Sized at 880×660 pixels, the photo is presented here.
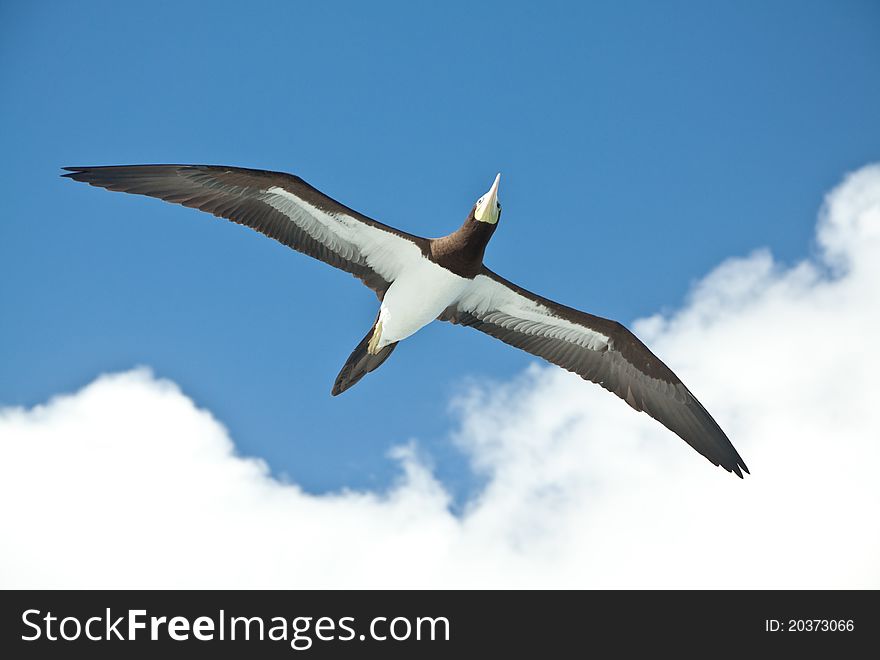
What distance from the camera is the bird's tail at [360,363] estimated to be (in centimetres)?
1373

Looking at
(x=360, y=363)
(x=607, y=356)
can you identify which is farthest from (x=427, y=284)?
(x=607, y=356)

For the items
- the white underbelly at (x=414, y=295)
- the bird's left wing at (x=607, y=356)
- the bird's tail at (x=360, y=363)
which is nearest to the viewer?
the white underbelly at (x=414, y=295)

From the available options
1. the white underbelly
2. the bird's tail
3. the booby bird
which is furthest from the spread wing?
the bird's tail

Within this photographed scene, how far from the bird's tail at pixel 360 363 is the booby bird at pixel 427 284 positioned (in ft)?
0.05

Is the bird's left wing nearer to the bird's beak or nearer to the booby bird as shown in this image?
the booby bird

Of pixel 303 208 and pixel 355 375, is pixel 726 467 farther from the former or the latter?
pixel 303 208

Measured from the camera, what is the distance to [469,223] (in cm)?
1304

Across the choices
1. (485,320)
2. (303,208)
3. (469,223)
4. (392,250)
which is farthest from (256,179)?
(485,320)

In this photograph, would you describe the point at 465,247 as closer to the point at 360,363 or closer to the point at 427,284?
the point at 427,284

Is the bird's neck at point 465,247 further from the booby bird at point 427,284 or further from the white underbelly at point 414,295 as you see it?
the white underbelly at point 414,295

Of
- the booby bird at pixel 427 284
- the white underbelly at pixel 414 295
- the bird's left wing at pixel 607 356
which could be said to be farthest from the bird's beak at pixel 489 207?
the bird's left wing at pixel 607 356

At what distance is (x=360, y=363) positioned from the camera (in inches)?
547

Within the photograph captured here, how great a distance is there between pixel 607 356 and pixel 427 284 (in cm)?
366

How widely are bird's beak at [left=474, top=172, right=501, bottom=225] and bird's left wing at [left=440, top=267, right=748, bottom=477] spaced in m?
2.18
